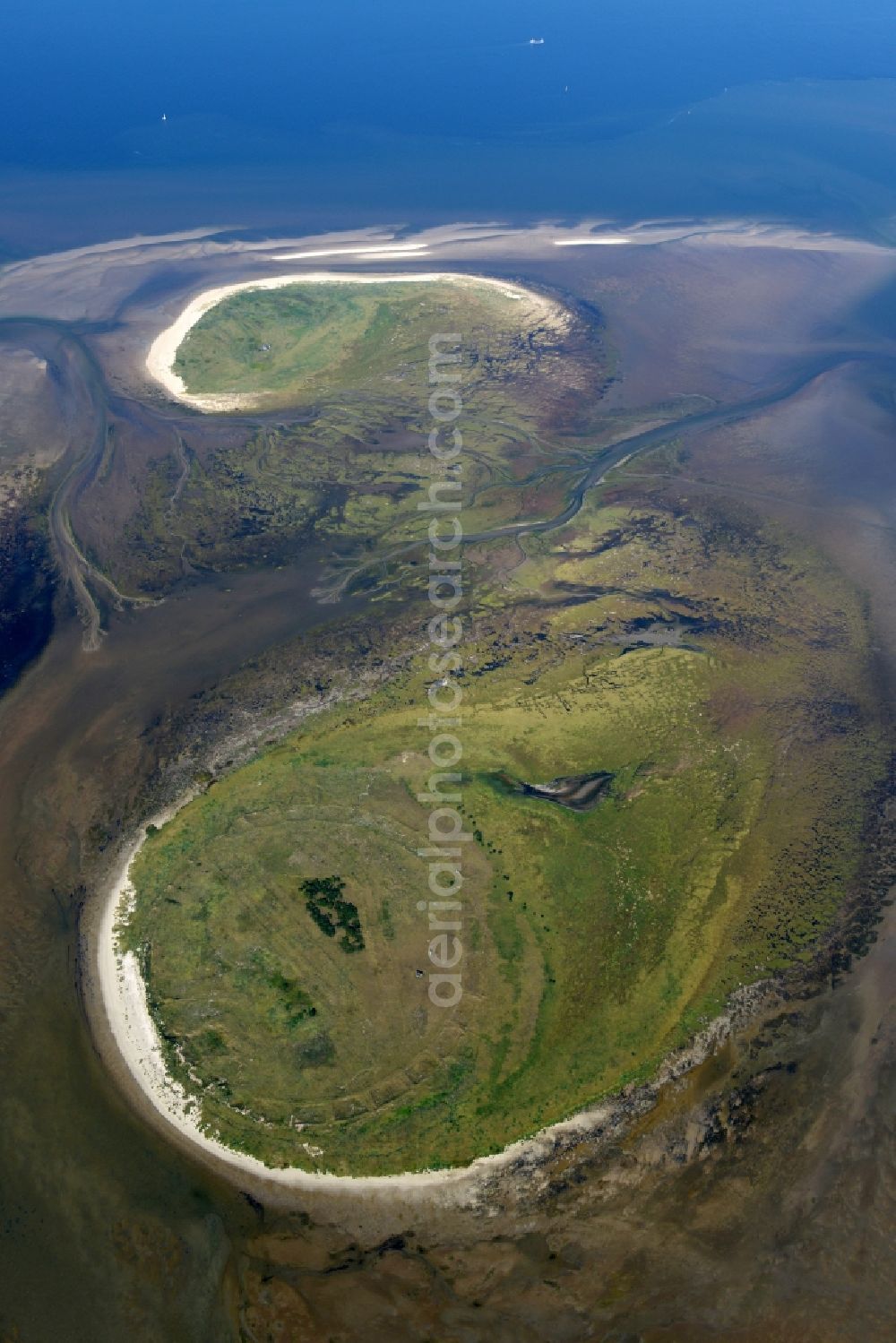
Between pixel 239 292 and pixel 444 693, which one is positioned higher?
pixel 239 292

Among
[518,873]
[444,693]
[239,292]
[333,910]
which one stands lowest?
[518,873]

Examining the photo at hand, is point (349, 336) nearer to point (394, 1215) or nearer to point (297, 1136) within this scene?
point (297, 1136)

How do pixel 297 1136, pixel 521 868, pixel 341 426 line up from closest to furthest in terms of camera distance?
pixel 297 1136, pixel 521 868, pixel 341 426

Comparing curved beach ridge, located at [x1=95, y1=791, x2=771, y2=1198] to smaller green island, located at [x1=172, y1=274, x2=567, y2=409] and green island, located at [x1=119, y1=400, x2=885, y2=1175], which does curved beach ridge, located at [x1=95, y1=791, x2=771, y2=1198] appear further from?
smaller green island, located at [x1=172, y1=274, x2=567, y2=409]

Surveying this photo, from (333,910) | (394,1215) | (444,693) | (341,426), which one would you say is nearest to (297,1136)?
(394,1215)

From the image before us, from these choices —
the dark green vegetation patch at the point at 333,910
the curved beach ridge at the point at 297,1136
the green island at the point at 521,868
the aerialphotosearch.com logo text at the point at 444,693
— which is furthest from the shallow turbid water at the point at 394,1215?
the dark green vegetation patch at the point at 333,910
